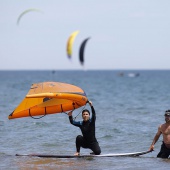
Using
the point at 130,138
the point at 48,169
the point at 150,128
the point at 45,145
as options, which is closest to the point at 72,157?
the point at 48,169

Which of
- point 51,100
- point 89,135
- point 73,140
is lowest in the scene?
point 73,140

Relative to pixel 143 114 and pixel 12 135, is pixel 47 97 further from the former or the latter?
pixel 143 114

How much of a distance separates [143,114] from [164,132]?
13.9 metres

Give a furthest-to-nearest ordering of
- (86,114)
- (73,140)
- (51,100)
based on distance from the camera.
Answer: (73,140) < (51,100) < (86,114)

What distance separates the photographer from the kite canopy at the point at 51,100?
12.6 meters

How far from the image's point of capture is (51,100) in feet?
43.8

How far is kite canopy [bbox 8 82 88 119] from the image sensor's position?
41.4 ft
